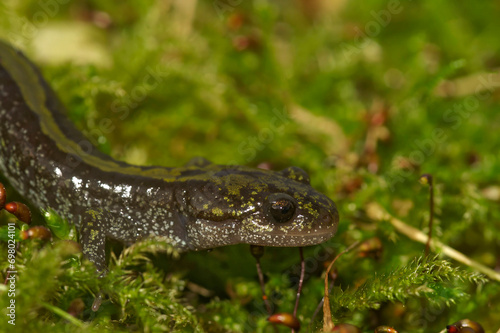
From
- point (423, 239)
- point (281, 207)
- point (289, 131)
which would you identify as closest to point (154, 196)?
point (281, 207)

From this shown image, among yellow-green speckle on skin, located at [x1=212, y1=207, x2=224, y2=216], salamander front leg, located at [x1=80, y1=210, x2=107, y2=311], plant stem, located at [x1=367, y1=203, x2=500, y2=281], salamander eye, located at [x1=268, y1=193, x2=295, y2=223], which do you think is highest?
salamander front leg, located at [x1=80, y1=210, x2=107, y2=311]

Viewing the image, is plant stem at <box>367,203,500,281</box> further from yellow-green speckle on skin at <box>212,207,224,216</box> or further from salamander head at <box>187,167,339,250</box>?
yellow-green speckle on skin at <box>212,207,224,216</box>

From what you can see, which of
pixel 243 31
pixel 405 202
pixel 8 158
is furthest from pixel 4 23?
pixel 405 202

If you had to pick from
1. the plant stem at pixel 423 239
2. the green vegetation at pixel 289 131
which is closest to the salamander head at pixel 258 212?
the green vegetation at pixel 289 131

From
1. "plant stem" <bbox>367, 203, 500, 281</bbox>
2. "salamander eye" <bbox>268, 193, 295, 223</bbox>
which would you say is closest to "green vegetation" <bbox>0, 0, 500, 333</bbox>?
"plant stem" <bbox>367, 203, 500, 281</bbox>

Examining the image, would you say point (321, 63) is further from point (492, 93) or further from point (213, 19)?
point (492, 93)

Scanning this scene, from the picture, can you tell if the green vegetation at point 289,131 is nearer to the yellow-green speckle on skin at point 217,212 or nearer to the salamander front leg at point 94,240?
the salamander front leg at point 94,240
